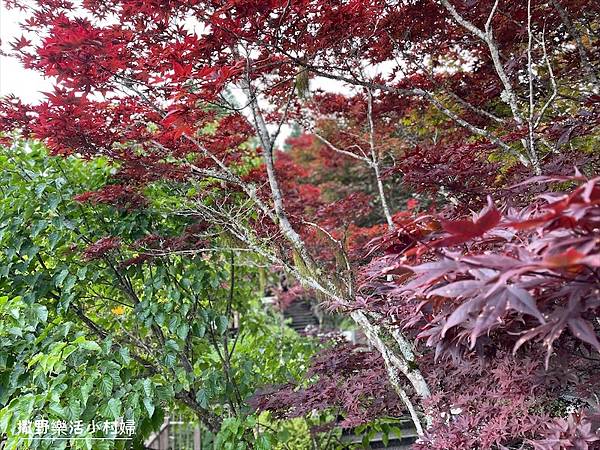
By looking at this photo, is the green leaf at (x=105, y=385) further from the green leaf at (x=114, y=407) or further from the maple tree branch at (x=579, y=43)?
the maple tree branch at (x=579, y=43)

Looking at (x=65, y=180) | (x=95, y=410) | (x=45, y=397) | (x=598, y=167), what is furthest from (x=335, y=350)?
(x=65, y=180)

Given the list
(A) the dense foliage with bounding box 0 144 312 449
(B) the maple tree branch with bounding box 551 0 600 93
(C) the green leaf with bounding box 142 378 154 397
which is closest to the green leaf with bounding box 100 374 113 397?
(A) the dense foliage with bounding box 0 144 312 449

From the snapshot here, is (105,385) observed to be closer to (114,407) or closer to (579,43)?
(114,407)

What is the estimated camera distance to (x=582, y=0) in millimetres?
2191

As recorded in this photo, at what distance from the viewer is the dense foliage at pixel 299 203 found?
4.63 feet

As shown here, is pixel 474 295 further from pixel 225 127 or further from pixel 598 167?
pixel 225 127

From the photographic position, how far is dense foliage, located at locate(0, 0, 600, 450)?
4.63 ft

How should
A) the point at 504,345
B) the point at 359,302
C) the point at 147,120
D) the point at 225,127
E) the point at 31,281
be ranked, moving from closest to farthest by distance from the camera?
the point at 504,345
the point at 359,302
the point at 31,281
the point at 147,120
the point at 225,127

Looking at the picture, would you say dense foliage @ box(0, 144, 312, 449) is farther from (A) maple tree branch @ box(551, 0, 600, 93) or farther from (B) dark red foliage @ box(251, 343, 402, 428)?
(A) maple tree branch @ box(551, 0, 600, 93)

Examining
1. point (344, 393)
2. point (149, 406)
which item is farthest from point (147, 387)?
point (344, 393)

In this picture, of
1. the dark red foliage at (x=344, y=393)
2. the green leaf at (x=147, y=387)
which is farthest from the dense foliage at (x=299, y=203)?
the green leaf at (x=147, y=387)

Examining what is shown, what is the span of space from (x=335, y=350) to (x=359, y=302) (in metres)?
0.86

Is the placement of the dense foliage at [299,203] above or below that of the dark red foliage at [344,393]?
above

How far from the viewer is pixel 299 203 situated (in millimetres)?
3486
